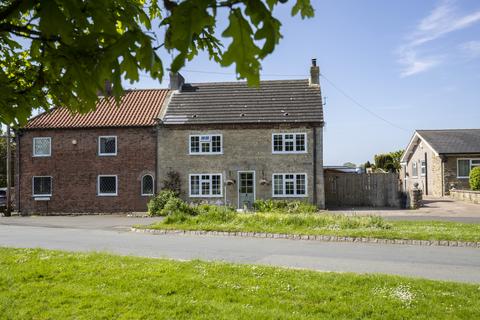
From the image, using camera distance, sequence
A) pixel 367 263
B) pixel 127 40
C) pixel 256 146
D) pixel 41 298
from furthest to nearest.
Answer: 1. pixel 256 146
2. pixel 367 263
3. pixel 41 298
4. pixel 127 40

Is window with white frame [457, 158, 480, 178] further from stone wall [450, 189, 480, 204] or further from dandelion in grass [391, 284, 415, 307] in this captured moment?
dandelion in grass [391, 284, 415, 307]

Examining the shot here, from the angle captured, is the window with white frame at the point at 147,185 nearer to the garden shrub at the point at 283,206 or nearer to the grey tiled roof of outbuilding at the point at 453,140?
the garden shrub at the point at 283,206

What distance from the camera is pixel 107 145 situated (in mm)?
29828

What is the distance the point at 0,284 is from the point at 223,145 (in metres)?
21.6

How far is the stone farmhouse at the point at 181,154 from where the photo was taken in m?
28.3

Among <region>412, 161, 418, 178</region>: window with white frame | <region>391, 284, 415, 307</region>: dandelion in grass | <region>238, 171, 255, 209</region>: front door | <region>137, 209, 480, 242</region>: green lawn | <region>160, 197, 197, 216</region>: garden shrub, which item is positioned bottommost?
<region>137, 209, 480, 242</region>: green lawn

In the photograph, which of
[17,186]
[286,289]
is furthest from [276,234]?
[17,186]

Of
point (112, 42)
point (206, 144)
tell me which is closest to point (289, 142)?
point (206, 144)

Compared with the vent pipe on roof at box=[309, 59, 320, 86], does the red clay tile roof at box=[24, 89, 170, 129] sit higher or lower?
lower

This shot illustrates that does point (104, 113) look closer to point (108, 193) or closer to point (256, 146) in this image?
point (108, 193)

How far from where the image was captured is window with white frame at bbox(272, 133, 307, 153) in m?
28.2

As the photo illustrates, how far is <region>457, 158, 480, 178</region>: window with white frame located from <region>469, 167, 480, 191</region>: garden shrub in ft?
9.61

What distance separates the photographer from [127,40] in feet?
8.11

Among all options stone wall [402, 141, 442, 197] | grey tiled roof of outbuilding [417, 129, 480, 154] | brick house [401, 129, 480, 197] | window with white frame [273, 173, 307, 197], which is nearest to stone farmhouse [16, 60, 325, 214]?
window with white frame [273, 173, 307, 197]
